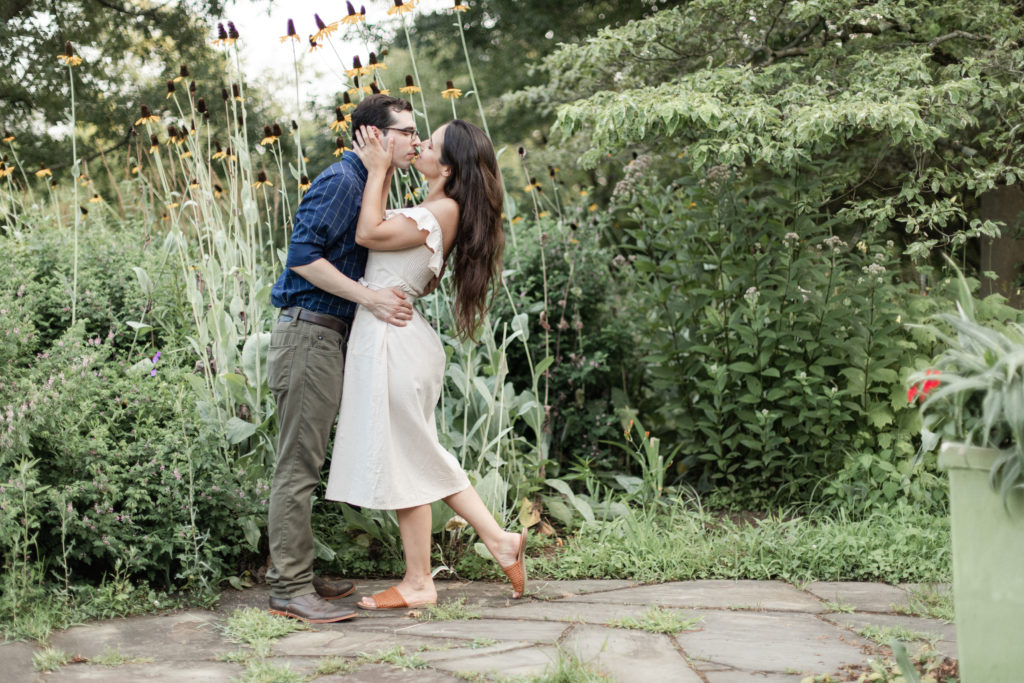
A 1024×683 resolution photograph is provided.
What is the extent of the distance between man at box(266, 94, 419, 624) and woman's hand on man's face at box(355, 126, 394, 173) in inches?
2.0

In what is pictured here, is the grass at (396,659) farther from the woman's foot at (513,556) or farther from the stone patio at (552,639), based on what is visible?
the woman's foot at (513,556)

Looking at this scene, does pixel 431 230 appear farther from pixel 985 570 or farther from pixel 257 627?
pixel 985 570

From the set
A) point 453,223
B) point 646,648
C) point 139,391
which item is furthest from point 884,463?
point 139,391

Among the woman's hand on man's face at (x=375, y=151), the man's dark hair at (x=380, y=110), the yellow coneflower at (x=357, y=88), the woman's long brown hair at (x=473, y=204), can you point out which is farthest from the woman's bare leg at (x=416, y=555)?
the yellow coneflower at (x=357, y=88)

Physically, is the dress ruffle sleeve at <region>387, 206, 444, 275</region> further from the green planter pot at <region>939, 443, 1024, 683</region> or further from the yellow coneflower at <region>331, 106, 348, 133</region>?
the green planter pot at <region>939, 443, 1024, 683</region>

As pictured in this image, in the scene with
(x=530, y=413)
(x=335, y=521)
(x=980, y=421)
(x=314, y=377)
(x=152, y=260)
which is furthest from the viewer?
Result: (x=152, y=260)

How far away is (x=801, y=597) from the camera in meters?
3.34

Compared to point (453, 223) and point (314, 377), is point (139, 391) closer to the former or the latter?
point (314, 377)

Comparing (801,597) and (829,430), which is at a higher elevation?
(829,430)

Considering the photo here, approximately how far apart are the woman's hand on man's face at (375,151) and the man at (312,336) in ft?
0.17

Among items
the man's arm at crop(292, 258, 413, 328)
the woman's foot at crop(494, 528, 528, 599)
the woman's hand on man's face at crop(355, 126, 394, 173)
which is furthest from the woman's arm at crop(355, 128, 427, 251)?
the woman's foot at crop(494, 528, 528, 599)

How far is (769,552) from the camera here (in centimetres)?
376

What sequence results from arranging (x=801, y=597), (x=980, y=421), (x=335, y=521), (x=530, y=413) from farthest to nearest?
1. (x=530, y=413)
2. (x=335, y=521)
3. (x=801, y=597)
4. (x=980, y=421)

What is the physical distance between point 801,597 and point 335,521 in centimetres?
189
